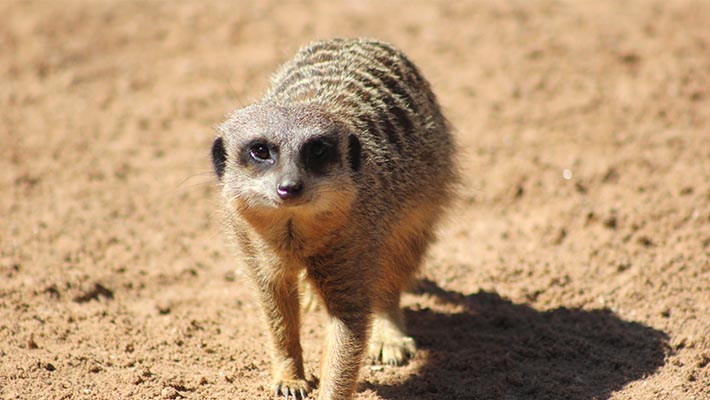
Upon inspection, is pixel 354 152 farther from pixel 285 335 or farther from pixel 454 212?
pixel 454 212

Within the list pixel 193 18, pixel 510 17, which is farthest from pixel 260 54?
pixel 510 17

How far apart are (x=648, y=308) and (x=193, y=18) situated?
5.63m

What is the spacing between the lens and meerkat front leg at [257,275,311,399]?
4020 millimetres

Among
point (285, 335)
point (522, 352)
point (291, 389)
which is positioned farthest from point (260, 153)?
point (522, 352)

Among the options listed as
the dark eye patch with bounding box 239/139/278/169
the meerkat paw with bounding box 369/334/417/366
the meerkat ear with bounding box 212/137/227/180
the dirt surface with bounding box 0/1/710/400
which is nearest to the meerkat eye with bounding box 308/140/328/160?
the dark eye patch with bounding box 239/139/278/169

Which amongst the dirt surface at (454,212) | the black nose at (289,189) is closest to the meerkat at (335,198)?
the black nose at (289,189)

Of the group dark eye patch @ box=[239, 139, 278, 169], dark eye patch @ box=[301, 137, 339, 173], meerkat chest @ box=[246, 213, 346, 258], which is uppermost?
dark eye patch @ box=[301, 137, 339, 173]

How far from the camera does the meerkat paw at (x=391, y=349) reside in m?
4.58

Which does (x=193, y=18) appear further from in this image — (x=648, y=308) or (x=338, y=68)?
(x=648, y=308)

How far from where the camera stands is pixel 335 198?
359cm

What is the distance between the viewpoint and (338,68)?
4527 millimetres

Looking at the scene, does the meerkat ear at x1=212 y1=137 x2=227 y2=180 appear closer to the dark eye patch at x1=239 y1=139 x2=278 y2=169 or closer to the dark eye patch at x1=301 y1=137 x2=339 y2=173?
the dark eye patch at x1=239 y1=139 x2=278 y2=169

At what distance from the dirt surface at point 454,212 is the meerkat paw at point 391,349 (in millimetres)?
82

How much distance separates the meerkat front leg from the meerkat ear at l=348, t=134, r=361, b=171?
61 cm
